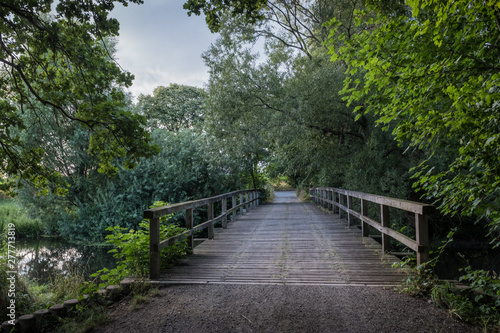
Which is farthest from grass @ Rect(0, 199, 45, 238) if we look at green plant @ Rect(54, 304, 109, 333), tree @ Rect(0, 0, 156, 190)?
green plant @ Rect(54, 304, 109, 333)

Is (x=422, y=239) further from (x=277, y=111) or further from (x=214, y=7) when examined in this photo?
(x=277, y=111)

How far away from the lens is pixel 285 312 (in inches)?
126

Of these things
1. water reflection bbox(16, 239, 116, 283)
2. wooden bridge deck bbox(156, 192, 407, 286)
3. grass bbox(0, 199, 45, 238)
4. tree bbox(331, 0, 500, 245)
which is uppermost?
tree bbox(331, 0, 500, 245)

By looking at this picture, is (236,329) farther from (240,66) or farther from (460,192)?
(240,66)

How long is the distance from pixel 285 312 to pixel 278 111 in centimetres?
967

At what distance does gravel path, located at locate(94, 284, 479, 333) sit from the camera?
289 cm

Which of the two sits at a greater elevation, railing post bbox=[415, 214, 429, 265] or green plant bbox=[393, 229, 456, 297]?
railing post bbox=[415, 214, 429, 265]

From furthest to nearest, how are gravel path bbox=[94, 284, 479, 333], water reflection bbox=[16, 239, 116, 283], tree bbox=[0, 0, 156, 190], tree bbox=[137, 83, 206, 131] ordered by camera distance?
tree bbox=[137, 83, 206, 131]
water reflection bbox=[16, 239, 116, 283]
tree bbox=[0, 0, 156, 190]
gravel path bbox=[94, 284, 479, 333]

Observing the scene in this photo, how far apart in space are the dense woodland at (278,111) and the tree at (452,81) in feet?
0.07

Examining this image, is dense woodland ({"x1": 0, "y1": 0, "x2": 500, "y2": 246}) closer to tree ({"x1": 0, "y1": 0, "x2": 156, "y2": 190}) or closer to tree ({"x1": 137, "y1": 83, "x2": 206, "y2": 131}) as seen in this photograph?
tree ({"x1": 0, "y1": 0, "x2": 156, "y2": 190})

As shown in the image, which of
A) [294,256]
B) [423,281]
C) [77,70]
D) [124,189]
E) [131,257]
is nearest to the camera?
[423,281]

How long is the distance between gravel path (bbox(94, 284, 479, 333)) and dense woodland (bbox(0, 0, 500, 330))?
128 centimetres

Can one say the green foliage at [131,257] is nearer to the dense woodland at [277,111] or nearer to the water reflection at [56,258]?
the dense woodland at [277,111]

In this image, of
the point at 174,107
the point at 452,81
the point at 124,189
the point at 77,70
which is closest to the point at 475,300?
the point at 452,81
